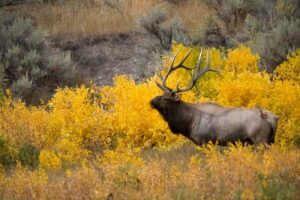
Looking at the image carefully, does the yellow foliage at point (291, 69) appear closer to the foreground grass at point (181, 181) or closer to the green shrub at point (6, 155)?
the foreground grass at point (181, 181)

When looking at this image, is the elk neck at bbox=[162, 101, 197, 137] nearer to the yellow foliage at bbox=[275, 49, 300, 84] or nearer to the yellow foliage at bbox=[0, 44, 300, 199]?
the yellow foliage at bbox=[0, 44, 300, 199]

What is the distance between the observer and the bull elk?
1165 cm

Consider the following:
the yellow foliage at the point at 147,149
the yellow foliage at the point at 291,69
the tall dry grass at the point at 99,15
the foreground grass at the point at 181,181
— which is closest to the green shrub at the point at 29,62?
the tall dry grass at the point at 99,15

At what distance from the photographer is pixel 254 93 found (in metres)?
14.1

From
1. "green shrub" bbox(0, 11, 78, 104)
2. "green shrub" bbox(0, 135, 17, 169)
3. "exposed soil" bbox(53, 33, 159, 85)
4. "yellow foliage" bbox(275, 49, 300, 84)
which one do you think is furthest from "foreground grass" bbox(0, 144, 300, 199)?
"exposed soil" bbox(53, 33, 159, 85)

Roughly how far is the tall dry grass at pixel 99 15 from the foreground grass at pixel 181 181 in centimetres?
1764

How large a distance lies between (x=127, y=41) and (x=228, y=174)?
19.4 metres

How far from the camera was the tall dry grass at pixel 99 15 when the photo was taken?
92.5 feet

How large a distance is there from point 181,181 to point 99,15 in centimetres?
2077

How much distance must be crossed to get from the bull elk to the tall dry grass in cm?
1459

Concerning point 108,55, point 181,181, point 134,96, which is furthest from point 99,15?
point 181,181

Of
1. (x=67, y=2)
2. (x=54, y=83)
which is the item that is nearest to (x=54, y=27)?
(x=67, y=2)

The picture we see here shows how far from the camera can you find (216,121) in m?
12.2

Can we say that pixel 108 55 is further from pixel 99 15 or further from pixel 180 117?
pixel 180 117
